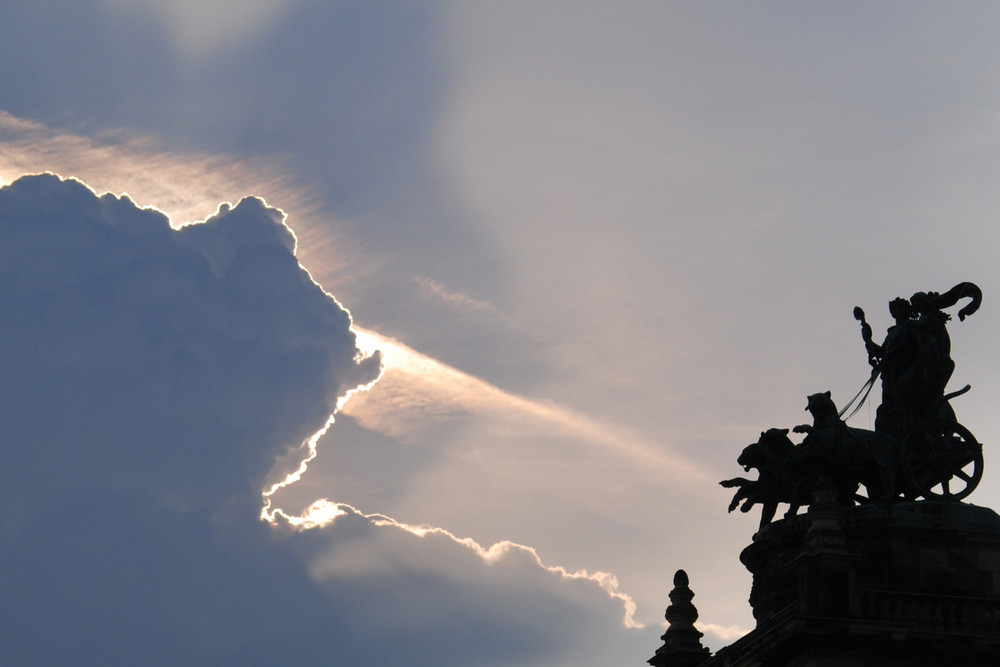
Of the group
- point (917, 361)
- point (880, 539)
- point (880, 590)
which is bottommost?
point (880, 590)

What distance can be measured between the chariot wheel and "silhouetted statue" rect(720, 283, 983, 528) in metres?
0.03

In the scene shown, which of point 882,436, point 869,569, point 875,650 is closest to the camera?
point 875,650

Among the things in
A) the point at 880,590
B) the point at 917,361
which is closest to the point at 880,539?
the point at 880,590

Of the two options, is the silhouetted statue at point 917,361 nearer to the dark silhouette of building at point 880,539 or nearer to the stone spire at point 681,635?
the dark silhouette of building at point 880,539

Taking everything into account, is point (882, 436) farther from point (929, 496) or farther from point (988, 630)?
point (988, 630)

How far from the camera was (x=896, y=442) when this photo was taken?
57156mm

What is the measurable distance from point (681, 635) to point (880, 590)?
8881 millimetres

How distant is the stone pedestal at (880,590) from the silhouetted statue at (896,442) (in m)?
1.42

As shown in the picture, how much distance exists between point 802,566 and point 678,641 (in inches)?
354

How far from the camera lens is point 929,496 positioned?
55.8 metres

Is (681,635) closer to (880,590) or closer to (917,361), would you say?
(880,590)

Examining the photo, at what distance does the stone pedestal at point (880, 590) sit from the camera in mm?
50281

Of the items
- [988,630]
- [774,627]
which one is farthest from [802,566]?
[988,630]

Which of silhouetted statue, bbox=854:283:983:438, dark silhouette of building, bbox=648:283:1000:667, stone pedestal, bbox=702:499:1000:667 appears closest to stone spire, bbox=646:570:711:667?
dark silhouette of building, bbox=648:283:1000:667
